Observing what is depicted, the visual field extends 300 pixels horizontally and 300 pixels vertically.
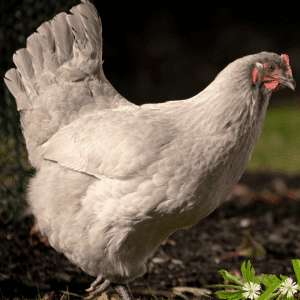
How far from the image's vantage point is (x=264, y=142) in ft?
23.8

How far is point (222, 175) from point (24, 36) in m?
2.22

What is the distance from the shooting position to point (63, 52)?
2721 mm

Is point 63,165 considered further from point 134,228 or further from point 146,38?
point 146,38

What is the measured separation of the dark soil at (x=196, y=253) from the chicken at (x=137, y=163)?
1.61ft

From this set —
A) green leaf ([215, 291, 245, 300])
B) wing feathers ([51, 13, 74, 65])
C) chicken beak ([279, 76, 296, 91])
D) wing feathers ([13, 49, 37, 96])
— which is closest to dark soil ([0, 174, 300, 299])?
green leaf ([215, 291, 245, 300])

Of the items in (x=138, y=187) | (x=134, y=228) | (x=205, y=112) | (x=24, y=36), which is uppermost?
(x=24, y=36)

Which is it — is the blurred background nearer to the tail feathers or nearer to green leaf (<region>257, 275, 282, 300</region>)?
the tail feathers

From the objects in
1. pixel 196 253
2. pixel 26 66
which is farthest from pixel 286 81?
pixel 196 253

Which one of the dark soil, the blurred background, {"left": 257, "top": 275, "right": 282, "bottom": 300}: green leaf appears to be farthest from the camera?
the blurred background

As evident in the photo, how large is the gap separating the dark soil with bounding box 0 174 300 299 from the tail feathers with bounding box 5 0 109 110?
1164mm

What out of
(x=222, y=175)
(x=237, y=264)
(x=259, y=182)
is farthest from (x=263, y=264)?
(x=259, y=182)

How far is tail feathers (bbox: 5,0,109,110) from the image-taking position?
2.69 m

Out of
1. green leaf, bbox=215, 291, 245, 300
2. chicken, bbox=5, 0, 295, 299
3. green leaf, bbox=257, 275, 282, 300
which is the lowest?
green leaf, bbox=215, 291, 245, 300

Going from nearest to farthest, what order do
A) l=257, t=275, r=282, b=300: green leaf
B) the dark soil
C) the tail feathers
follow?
l=257, t=275, r=282, b=300: green leaf
the tail feathers
the dark soil
